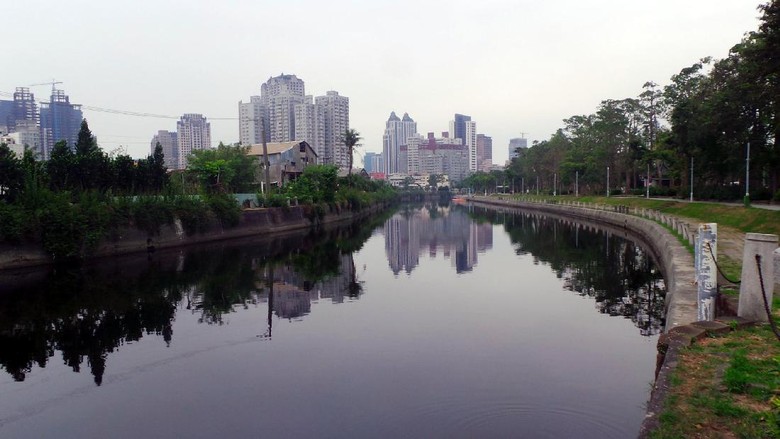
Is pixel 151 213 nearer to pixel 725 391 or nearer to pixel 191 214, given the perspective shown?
pixel 191 214

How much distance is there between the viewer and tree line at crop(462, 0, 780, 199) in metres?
36.2

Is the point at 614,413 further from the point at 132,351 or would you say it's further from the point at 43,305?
the point at 43,305

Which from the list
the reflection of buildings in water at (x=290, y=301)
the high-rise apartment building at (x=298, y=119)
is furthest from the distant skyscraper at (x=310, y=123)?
the reflection of buildings in water at (x=290, y=301)

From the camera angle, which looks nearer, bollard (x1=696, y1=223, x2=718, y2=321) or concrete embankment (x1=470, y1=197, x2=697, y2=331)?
bollard (x1=696, y1=223, x2=718, y2=321)

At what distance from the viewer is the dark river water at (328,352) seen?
9922 millimetres

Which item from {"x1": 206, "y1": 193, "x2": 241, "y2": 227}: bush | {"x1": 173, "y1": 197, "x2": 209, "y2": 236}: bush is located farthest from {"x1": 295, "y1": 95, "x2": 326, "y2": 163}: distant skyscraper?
{"x1": 173, "y1": 197, "x2": 209, "y2": 236}: bush

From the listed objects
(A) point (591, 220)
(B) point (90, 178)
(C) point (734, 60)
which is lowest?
(A) point (591, 220)

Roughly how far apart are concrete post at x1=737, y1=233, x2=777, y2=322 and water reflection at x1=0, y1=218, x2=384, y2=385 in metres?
11.7

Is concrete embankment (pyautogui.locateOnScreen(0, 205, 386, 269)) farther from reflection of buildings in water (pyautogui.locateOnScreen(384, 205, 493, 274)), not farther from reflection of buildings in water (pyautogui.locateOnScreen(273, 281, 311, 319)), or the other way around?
reflection of buildings in water (pyautogui.locateOnScreen(273, 281, 311, 319))

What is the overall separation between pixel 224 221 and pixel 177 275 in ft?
56.2

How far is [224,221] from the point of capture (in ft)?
144

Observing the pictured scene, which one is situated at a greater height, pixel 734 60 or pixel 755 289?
pixel 734 60

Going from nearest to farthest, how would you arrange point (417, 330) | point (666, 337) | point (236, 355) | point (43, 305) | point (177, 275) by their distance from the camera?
point (666, 337), point (236, 355), point (417, 330), point (43, 305), point (177, 275)

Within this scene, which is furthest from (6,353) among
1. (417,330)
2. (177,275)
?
(177,275)
